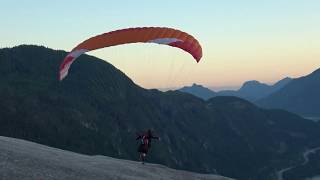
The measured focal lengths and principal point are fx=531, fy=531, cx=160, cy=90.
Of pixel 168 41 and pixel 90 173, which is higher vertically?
pixel 168 41

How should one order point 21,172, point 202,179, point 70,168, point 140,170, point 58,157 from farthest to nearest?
point 202,179 < point 140,170 < point 58,157 < point 70,168 < point 21,172

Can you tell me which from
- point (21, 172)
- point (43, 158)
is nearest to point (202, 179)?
point (43, 158)

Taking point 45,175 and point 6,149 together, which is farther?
point 6,149

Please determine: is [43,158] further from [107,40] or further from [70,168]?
[107,40]

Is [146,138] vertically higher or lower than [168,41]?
lower

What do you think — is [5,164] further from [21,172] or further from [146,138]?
[146,138]

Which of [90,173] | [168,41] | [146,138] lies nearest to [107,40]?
[168,41]

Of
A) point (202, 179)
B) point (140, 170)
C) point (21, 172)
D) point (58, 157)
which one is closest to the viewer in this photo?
point (21, 172)

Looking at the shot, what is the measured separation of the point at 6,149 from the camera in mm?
30781

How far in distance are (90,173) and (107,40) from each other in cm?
943

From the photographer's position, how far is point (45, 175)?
90.8 ft

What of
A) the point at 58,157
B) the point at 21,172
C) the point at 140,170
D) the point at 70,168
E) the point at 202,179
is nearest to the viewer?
the point at 21,172

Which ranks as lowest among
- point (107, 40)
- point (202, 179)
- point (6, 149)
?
point (202, 179)

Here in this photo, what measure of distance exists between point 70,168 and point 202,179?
495 inches
